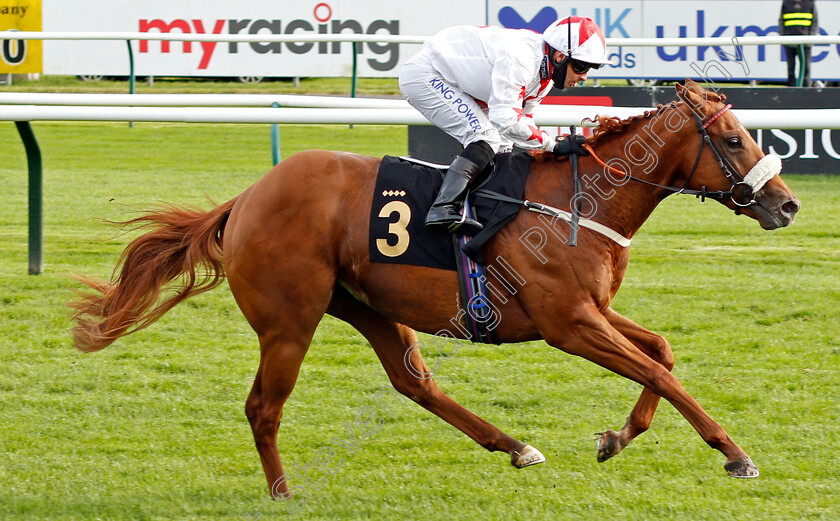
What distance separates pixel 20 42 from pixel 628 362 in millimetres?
12292

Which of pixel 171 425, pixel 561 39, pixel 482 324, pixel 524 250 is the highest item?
pixel 561 39

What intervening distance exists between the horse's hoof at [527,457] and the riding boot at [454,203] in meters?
0.85

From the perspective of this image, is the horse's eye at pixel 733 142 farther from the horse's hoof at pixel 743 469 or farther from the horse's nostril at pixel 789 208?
the horse's hoof at pixel 743 469

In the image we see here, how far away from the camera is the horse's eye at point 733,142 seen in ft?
12.3

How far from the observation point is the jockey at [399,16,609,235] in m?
3.88

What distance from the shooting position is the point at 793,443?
425 cm

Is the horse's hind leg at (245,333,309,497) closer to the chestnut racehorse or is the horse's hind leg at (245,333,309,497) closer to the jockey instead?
the chestnut racehorse

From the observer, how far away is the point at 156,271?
431 centimetres

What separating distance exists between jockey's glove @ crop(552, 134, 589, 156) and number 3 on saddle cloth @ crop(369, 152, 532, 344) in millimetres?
130

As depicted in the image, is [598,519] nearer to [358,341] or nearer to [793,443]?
[793,443]

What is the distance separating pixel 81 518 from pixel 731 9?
472 inches

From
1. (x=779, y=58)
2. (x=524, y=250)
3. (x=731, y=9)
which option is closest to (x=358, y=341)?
(x=524, y=250)

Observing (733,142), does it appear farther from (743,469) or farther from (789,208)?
(743,469)

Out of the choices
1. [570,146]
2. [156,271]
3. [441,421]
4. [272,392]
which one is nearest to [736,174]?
[570,146]
